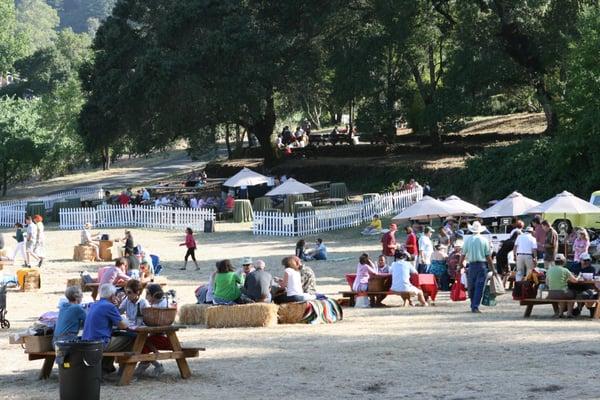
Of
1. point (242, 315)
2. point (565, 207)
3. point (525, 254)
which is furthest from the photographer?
point (565, 207)

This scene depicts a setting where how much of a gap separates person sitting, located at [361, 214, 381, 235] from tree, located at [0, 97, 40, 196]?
34327mm

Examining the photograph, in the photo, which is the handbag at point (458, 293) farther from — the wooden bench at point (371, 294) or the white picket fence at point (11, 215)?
the white picket fence at point (11, 215)

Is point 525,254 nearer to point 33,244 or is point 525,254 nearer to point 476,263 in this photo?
point 476,263

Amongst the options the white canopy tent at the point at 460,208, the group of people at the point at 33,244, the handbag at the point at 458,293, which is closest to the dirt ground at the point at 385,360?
the handbag at the point at 458,293

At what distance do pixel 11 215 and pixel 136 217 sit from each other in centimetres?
776

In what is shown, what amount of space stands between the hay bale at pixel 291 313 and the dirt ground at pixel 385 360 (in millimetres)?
423

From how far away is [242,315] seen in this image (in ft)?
67.2

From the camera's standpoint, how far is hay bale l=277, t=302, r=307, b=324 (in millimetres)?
21078

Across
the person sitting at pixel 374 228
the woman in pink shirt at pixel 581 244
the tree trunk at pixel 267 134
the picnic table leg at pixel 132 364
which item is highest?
the tree trunk at pixel 267 134

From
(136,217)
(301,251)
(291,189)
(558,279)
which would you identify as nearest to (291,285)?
(558,279)

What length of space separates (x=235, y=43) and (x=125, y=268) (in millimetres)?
30261

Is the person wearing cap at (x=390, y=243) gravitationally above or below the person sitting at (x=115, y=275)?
above

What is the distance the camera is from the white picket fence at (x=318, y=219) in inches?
1662

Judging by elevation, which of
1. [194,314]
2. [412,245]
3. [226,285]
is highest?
[412,245]
